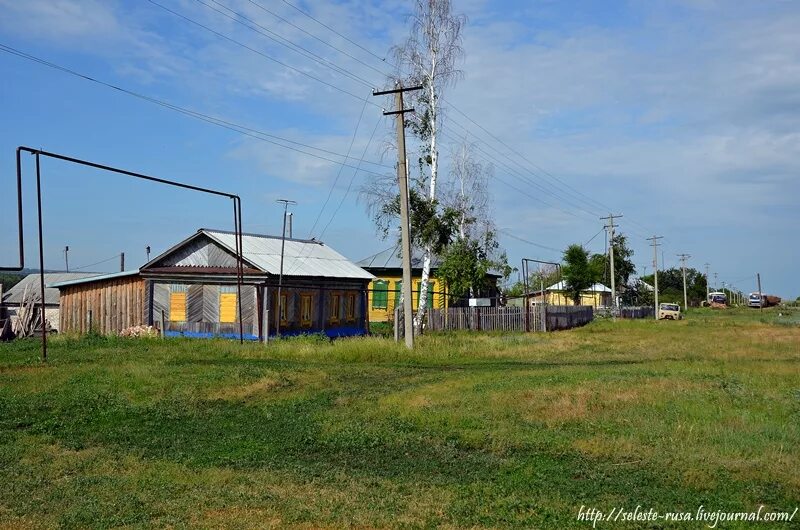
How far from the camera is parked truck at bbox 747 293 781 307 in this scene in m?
114

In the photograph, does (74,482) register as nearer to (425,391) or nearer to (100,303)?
(425,391)

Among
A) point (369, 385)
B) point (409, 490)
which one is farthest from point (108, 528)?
point (369, 385)

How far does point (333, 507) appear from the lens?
8.13 meters

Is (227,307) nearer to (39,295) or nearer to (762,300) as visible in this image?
(39,295)

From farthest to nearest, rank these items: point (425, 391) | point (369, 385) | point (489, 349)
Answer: point (489, 349) → point (369, 385) → point (425, 391)

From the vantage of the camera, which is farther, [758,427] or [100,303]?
[100,303]

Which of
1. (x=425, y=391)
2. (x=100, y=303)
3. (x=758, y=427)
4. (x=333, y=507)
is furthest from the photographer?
(x=100, y=303)

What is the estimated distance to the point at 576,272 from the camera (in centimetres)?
7369

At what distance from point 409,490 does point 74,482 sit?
13.4ft

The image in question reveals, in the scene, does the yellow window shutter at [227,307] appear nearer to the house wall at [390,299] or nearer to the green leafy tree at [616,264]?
the house wall at [390,299]

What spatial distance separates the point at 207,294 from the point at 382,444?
25160 millimetres

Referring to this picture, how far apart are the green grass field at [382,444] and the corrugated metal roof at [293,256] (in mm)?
14140

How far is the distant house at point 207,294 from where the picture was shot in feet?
114

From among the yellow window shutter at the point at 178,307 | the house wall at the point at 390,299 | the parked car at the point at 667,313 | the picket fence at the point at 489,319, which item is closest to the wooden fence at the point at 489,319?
the picket fence at the point at 489,319
